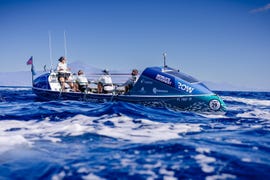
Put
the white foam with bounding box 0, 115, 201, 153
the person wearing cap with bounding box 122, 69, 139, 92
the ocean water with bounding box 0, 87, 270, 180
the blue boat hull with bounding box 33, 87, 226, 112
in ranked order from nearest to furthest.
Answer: the ocean water with bounding box 0, 87, 270, 180 → the white foam with bounding box 0, 115, 201, 153 → the blue boat hull with bounding box 33, 87, 226, 112 → the person wearing cap with bounding box 122, 69, 139, 92

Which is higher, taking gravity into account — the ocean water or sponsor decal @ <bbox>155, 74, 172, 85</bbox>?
sponsor decal @ <bbox>155, 74, 172, 85</bbox>

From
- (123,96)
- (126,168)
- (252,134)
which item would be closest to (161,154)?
(126,168)

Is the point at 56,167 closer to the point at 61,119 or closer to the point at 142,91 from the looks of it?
the point at 61,119

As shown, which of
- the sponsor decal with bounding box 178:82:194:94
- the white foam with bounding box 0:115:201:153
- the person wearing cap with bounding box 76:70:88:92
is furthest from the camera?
the person wearing cap with bounding box 76:70:88:92

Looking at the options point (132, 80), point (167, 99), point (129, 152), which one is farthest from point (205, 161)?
point (132, 80)

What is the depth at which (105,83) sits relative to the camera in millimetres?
16000

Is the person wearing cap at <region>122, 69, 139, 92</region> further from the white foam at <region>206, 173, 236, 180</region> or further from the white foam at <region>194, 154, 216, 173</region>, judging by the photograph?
the white foam at <region>206, 173, 236, 180</region>

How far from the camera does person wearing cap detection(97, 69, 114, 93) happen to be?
1596 centimetres

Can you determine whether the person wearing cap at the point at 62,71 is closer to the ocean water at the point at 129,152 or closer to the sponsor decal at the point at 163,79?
the sponsor decal at the point at 163,79

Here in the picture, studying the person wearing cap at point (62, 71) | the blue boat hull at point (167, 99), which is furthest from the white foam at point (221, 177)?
the person wearing cap at point (62, 71)

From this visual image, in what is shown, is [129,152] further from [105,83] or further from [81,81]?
[81,81]

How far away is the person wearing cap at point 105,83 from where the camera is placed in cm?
1596

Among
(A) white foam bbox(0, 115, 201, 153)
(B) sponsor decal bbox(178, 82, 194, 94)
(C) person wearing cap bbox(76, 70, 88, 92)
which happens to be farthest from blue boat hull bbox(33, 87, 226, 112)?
(A) white foam bbox(0, 115, 201, 153)

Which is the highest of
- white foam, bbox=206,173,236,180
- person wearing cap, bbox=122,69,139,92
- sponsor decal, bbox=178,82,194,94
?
person wearing cap, bbox=122,69,139,92
